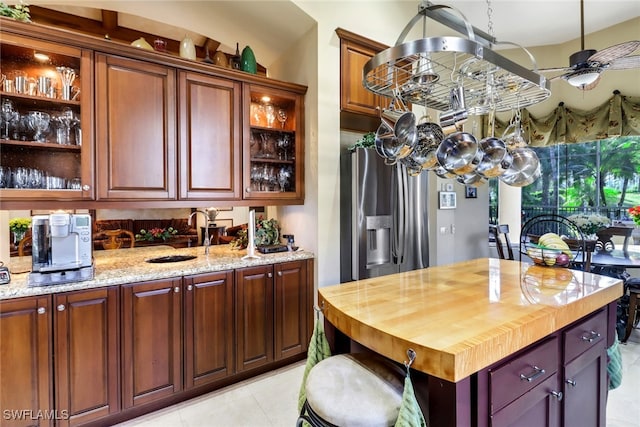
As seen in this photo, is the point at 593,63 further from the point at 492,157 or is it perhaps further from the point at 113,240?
the point at 113,240

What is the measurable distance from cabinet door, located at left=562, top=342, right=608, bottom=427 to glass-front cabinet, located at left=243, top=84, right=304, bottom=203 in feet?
7.58

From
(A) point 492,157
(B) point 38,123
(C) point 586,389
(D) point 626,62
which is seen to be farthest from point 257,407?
(D) point 626,62

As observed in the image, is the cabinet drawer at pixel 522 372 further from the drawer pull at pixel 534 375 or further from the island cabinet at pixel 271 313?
the island cabinet at pixel 271 313

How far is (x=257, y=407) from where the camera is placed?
2.31m

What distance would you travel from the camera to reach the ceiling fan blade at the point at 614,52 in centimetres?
213

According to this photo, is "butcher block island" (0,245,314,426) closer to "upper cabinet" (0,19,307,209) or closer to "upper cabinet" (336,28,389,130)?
"upper cabinet" (0,19,307,209)

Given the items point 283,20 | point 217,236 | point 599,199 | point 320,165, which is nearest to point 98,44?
point 283,20

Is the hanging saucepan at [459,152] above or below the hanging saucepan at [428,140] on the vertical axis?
below

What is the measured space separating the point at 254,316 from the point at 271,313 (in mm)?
155

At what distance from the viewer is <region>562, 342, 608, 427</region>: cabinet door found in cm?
149

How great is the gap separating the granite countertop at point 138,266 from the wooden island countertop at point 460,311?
114cm

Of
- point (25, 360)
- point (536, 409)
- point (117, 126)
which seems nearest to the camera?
point (536, 409)

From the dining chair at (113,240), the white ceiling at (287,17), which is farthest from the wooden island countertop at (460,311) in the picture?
the dining chair at (113,240)

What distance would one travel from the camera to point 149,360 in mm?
2188
